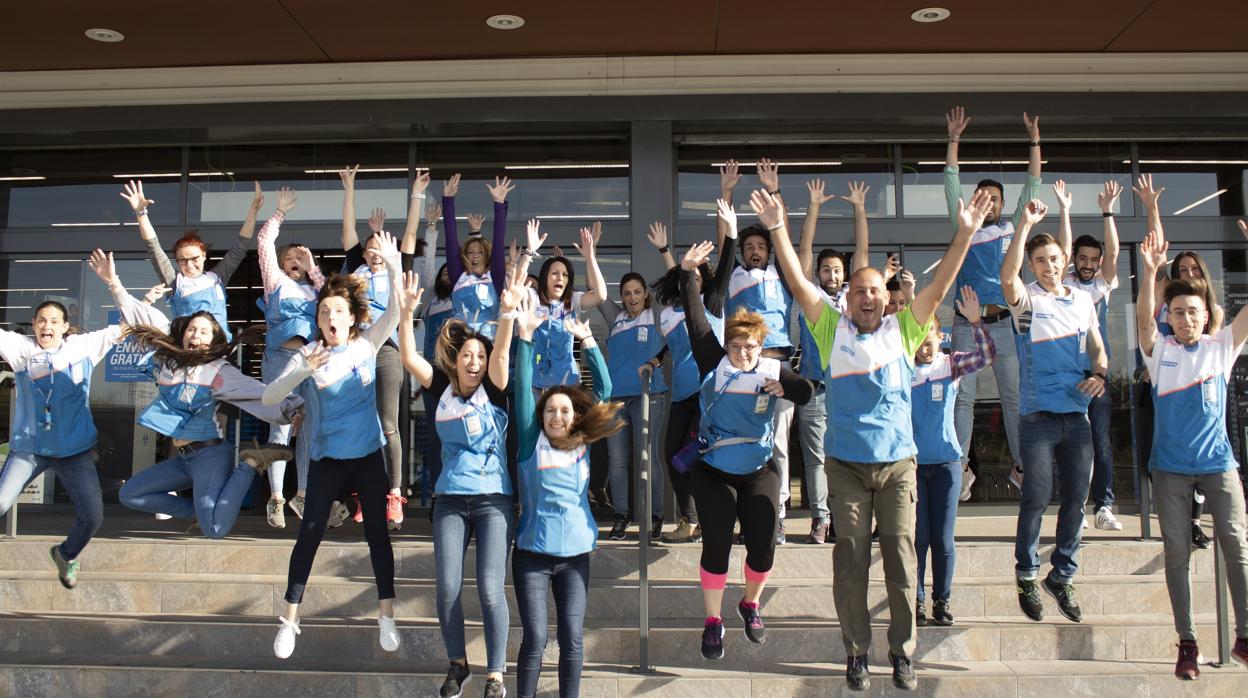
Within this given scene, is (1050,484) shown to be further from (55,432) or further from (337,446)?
(55,432)

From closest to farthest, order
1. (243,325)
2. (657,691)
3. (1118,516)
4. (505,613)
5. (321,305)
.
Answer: (505,613) < (657,691) < (321,305) < (1118,516) < (243,325)

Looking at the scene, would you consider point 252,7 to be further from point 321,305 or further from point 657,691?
point 657,691

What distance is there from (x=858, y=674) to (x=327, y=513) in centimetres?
267

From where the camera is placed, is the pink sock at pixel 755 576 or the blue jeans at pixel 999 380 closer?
the pink sock at pixel 755 576

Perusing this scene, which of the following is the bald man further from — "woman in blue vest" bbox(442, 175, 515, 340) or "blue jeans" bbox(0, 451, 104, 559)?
"blue jeans" bbox(0, 451, 104, 559)

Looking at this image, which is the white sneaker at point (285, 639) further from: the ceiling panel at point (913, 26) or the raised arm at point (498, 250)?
the ceiling panel at point (913, 26)

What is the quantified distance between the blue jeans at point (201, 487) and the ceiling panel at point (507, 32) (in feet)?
11.3

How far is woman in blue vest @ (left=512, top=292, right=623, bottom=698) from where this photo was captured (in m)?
4.47

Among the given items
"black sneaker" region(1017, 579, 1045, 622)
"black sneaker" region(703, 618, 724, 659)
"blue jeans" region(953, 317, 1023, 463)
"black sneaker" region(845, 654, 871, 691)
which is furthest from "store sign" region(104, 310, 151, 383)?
"black sneaker" region(1017, 579, 1045, 622)

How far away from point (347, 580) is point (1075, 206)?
21.8 ft

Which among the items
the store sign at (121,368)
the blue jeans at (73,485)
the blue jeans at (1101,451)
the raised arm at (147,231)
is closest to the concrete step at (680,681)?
the blue jeans at (73,485)

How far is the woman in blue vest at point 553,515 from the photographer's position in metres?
4.47

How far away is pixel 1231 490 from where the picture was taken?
489 centimetres

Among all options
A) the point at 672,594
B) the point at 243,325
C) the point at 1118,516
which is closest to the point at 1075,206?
the point at 1118,516
